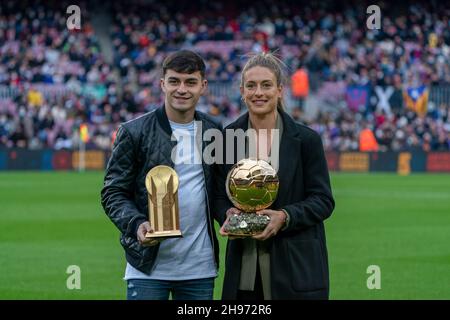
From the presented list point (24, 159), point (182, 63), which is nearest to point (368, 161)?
point (24, 159)

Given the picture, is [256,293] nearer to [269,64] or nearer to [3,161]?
[269,64]

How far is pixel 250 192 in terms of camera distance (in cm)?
516

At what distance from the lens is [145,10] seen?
46.8m

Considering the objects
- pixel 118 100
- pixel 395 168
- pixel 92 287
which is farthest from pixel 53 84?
pixel 92 287

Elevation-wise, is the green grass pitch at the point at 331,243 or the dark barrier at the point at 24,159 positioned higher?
the dark barrier at the point at 24,159

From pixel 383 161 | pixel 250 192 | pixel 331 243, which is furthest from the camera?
pixel 383 161

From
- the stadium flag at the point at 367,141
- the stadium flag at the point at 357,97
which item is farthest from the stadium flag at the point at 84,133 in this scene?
the stadium flag at the point at 357,97

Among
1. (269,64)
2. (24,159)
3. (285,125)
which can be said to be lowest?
(24,159)

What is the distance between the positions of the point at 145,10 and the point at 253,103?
42125 millimetres

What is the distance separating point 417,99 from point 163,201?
32.5 meters

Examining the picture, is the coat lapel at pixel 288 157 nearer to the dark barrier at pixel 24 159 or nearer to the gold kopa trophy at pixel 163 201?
the gold kopa trophy at pixel 163 201

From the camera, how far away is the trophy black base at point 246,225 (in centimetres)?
519

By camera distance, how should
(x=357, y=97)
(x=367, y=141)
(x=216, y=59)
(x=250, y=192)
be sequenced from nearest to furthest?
1. (x=250, y=192)
2. (x=367, y=141)
3. (x=357, y=97)
4. (x=216, y=59)
